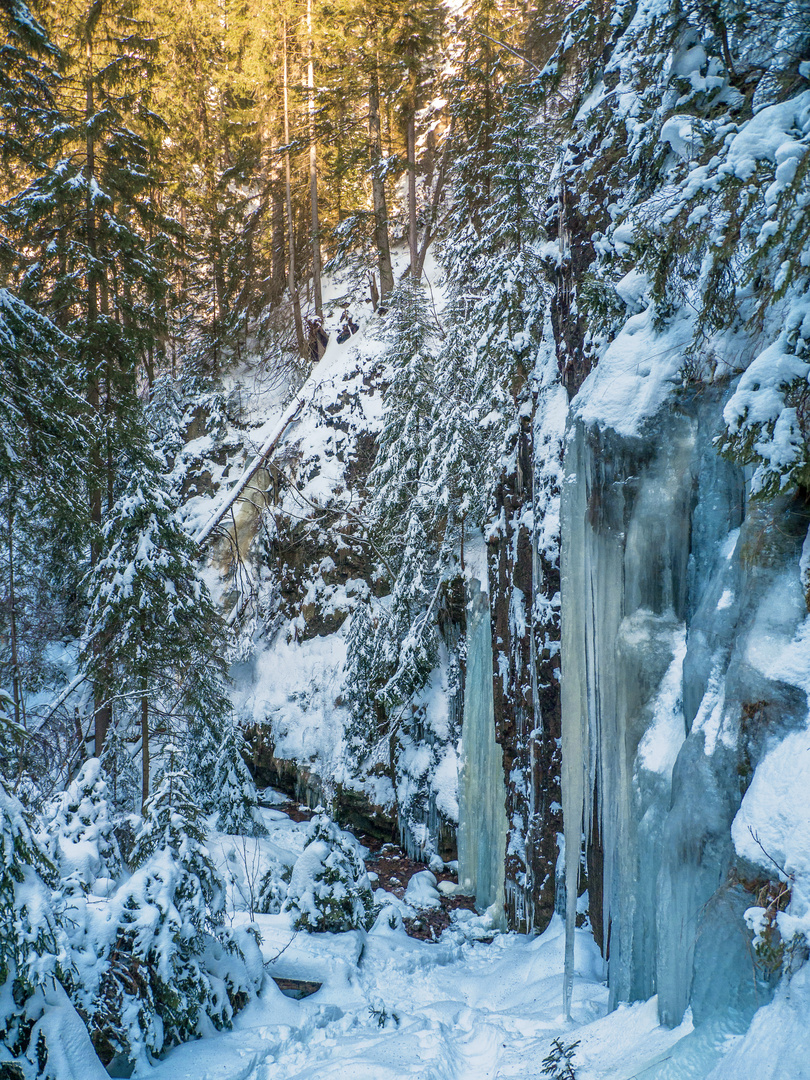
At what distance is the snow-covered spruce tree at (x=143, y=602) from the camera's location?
7.37 meters

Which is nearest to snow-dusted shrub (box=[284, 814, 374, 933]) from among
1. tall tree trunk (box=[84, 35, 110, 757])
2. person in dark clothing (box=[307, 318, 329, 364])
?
tall tree trunk (box=[84, 35, 110, 757])

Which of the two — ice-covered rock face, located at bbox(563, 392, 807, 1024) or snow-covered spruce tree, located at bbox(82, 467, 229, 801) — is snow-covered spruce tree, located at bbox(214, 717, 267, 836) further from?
ice-covered rock face, located at bbox(563, 392, 807, 1024)

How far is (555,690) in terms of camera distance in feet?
24.6

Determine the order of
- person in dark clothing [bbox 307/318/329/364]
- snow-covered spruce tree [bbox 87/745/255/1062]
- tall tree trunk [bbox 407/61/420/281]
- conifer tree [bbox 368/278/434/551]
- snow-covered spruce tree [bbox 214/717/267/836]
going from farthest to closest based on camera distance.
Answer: person in dark clothing [bbox 307/318/329/364], tall tree trunk [bbox 407/61/420/281], conifer tree [bbox 368/278/434/551], snow-covered spruce tree [bbox 214/717/267/836], snow-covered spruce tree [bbox 87/745/255/1062]

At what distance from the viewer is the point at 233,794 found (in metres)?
10.0

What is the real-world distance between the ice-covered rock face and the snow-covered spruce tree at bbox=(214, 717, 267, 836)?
631 centimetres

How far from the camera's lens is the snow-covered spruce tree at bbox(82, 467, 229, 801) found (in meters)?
7.37

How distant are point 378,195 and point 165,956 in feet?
54.9

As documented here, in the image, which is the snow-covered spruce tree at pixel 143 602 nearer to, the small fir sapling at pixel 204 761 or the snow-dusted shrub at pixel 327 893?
the snow-dusted shrub at pixel 327 893

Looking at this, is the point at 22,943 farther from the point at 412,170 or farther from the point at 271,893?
the point at 412,170

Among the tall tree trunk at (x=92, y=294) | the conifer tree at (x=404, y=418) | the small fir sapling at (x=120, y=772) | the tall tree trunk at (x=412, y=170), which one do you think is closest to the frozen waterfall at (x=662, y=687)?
the conifer tree at (x=404, y=418)

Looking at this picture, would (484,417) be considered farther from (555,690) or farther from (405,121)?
(405,121)

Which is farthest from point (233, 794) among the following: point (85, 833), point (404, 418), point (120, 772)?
point (404, 418)

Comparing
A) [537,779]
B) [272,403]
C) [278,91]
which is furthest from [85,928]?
[278,91]
